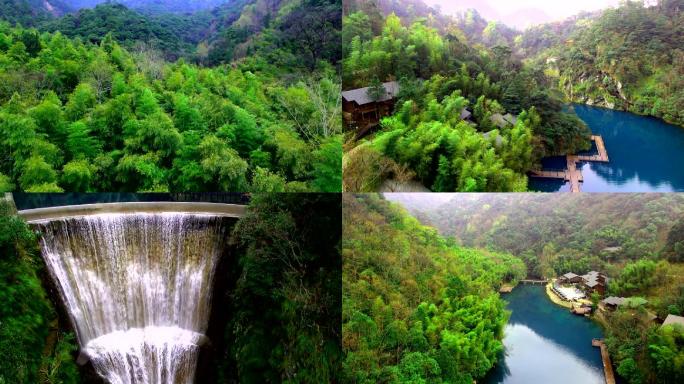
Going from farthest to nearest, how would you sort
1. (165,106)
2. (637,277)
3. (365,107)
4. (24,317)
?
(165,106), (637,277), (24,317), (365,107)

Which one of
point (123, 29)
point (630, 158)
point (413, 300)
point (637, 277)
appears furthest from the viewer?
point (123, 29)

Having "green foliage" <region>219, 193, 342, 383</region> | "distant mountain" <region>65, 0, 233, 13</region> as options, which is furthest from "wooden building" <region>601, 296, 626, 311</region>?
"distant mountain" <region>65, 0, 233, 13</region>

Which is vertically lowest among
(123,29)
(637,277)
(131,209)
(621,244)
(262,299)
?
(262,299)

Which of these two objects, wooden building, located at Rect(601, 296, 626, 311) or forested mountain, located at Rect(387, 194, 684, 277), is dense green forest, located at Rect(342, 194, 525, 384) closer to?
forested mountain, located at Rect(387, 194, 684, 277)

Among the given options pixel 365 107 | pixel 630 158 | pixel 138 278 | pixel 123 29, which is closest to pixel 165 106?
pixel 123 29

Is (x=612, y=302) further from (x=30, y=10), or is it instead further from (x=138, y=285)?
(x=30, y=10)

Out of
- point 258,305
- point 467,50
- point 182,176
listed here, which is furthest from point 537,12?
point 258,305
